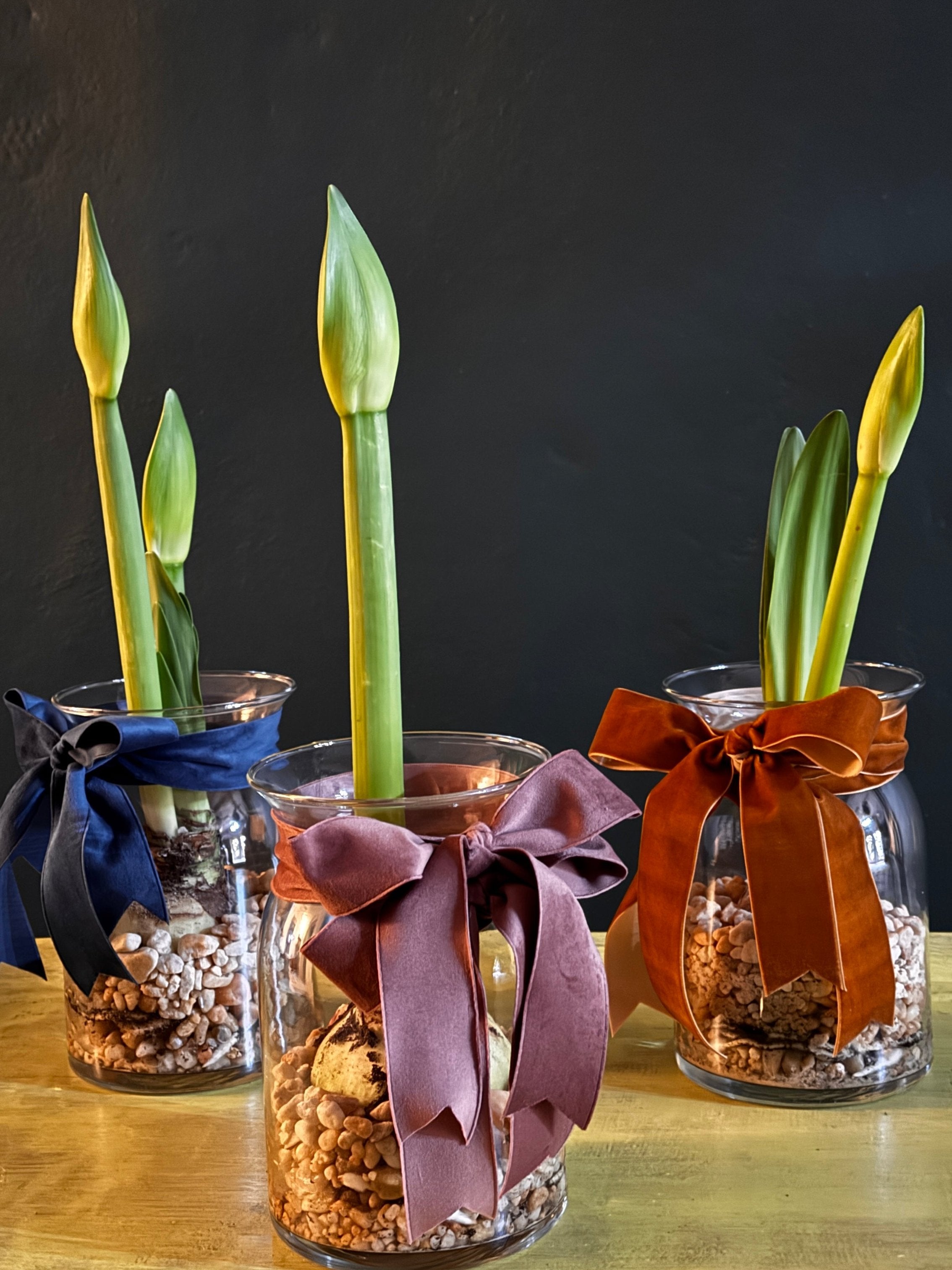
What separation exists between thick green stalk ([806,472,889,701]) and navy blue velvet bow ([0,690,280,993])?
245mm

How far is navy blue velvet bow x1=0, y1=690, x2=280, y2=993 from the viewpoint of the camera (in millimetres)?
506

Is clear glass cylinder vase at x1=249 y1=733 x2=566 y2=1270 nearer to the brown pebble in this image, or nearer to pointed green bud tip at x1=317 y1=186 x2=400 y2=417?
the brown pebble

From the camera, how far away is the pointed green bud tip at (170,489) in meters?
0.59

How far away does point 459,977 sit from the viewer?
1.21 feet

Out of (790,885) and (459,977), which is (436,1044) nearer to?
(459,977)

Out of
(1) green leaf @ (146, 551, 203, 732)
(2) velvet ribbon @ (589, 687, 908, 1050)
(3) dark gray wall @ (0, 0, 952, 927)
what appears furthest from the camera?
(3) dark gray wall @ (0, 0, 952, 927)

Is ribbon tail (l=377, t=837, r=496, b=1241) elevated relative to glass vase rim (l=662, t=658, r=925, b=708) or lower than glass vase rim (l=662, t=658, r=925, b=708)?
lower

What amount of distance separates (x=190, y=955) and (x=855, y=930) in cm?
28

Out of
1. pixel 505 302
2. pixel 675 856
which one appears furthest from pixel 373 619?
pixel 505 302

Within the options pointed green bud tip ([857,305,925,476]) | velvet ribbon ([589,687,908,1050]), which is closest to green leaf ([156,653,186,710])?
velvet ribbon ([589,687,908,1050])

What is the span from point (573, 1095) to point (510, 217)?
0.68m

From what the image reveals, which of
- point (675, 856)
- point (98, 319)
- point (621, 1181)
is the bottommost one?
point (621, 1181)

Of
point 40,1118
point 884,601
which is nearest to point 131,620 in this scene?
point 40,1118

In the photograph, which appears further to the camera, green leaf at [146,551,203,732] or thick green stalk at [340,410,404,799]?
green leaf at [146,551,203,732]
